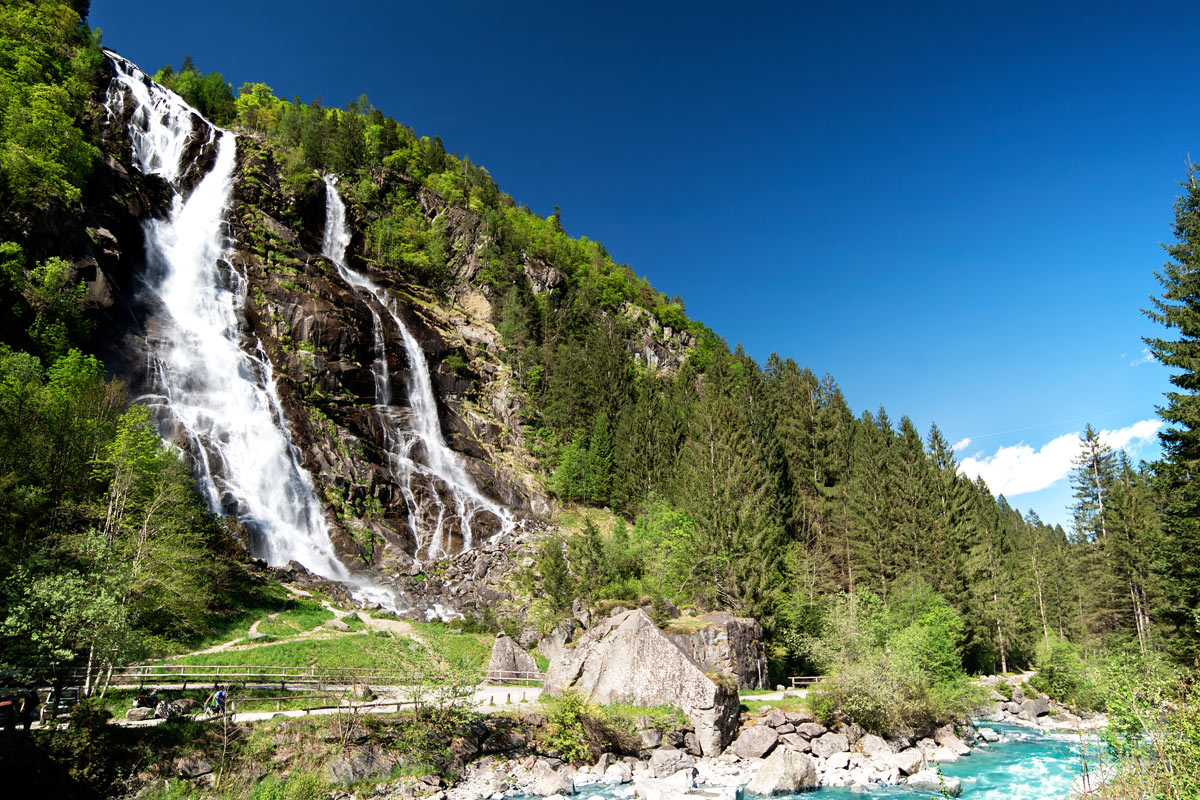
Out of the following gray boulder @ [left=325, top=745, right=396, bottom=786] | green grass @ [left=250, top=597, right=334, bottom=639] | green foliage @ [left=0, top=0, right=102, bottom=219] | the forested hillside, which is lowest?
gray boulder @ [left=325, top=745, right=396, bottom=786]

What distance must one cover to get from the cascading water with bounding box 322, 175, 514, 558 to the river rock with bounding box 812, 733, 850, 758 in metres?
31.9

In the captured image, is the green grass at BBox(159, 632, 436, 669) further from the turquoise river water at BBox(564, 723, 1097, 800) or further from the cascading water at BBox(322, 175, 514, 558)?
the cascading water at BBox(322, 175, 514, 558)

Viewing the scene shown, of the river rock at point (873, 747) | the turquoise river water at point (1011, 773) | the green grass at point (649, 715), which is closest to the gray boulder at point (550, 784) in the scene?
the turquoise river water at point (1011, 773)

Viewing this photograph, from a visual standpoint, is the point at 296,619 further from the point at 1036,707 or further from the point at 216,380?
the point at 1036,707

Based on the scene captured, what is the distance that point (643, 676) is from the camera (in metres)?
26.3

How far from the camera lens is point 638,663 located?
2659 centimetres

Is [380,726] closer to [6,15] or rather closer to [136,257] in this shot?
[136,257]

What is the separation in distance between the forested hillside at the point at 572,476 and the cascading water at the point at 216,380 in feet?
10.5

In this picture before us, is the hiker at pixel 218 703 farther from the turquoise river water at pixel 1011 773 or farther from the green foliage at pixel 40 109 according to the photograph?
the green foliage at pixel 40 109

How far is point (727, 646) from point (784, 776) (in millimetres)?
7330

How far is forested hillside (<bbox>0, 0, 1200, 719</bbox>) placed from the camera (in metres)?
22.9

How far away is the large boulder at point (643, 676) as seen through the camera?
24703 millimetres

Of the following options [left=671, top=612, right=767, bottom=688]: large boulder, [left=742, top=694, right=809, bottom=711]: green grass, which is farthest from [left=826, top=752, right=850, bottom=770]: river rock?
[left=671, top=612, right=767, bottom=688]: large boulder

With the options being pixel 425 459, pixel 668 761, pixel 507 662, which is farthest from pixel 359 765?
pixel 425 459
